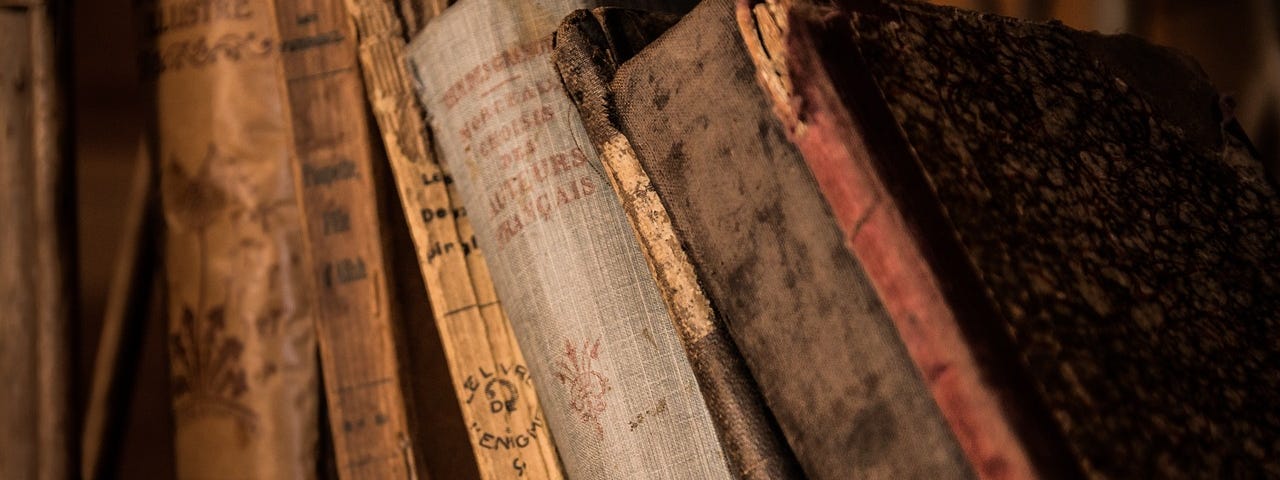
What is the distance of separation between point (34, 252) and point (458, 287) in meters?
0.31

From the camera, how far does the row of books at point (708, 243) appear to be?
1.15 ft

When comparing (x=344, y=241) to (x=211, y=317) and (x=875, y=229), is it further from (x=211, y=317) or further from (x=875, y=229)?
(x=875, y=229)

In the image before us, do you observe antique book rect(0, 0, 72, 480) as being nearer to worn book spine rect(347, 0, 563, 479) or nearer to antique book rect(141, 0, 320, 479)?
antique book rect(141, 0, 320, 479)

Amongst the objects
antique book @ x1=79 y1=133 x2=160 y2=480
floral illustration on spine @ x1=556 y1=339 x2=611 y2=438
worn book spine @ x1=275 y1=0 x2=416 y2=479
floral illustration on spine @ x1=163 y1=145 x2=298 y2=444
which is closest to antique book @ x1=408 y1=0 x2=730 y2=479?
floral illustration on spine @ x1=556 y1=339 x2=611 y2=438

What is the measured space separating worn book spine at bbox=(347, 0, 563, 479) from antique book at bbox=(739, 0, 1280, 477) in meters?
0.27

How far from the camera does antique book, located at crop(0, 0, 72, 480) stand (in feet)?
2.00

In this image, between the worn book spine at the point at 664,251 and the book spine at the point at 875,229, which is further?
the worn book spine at the point at 664,251

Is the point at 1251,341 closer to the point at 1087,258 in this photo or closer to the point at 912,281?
the point at 1087,258

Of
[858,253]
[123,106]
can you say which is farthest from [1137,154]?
[123,106]

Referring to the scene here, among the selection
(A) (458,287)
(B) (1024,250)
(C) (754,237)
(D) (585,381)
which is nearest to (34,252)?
(A) (458,287)

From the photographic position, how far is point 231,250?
694 mm

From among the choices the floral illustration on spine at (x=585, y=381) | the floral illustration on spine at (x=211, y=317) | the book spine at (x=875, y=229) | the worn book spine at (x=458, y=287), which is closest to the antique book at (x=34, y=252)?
the floral illustration on spine at (x=211, y=317)

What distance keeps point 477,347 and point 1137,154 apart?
406 millimetres

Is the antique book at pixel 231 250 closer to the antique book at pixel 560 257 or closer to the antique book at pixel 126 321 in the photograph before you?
the antique book at pixel 126 321
